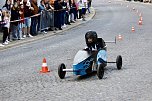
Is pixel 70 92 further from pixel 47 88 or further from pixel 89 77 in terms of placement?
pixel 89 77

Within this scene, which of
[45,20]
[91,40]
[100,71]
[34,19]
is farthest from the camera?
[45,20]

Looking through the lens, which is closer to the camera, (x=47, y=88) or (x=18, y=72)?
(x=47, y=88)

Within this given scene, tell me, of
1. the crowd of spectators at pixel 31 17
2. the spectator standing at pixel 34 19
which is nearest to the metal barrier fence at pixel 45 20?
the crowd of spectators at pixel 31 17

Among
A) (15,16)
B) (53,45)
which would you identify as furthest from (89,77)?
(15,16)

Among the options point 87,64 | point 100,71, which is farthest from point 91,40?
point 100,71

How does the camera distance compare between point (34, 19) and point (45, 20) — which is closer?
point (34, 19)

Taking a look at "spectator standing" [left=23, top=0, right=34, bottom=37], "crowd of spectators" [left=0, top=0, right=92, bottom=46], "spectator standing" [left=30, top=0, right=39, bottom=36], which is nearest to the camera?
"crowd of spectators" [left=0, top=0, right=92, bottom=46]

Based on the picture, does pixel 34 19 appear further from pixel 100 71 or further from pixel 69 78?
pixel 100 71

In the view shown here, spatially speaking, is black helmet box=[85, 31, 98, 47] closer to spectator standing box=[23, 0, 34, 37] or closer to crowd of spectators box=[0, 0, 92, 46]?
crowd of spectators box=[0, 0, 92, 46]

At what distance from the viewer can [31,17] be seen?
961 inches

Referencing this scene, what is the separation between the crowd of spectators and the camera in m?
21.7

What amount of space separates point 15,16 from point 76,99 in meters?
13.5

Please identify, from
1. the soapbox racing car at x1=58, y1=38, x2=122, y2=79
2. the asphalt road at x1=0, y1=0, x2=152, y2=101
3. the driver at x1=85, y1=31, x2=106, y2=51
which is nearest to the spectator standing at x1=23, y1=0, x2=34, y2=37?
the asphalt road at x1=0, y1=0, x2=152, y2=101

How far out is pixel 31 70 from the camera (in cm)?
1405
